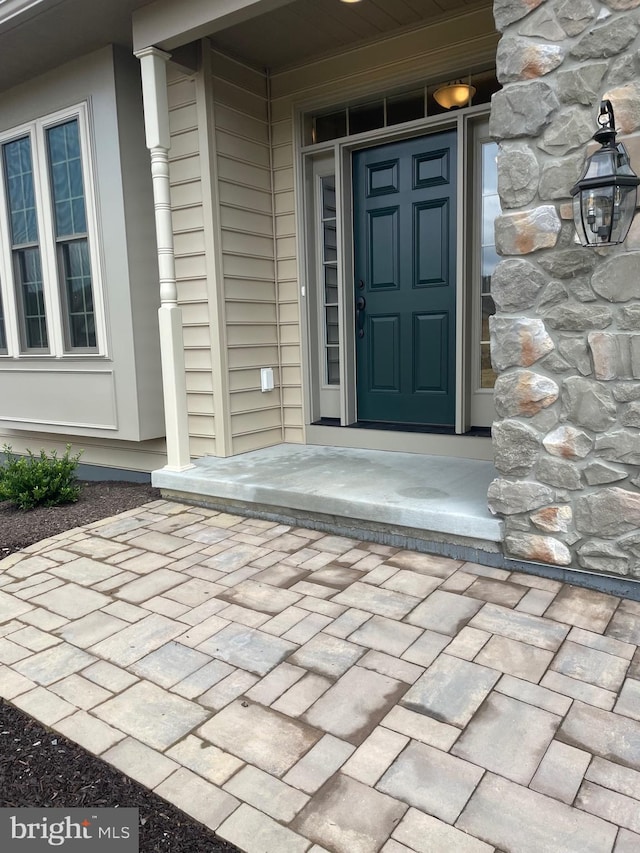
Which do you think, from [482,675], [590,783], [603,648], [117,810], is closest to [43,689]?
[117,810]

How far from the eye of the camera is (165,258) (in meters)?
3.76

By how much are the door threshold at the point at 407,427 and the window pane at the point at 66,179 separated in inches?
88.8

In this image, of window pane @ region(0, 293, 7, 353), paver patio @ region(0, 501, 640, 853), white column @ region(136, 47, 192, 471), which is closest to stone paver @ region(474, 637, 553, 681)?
paver patio @ region(0, 501, 640, 853)

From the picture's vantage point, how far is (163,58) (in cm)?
363

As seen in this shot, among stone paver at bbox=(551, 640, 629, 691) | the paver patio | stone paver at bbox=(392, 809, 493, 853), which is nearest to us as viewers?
stone paver at bbox=(392, 809, 493, 853)

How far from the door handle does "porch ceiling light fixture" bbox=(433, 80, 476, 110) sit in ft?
4.34

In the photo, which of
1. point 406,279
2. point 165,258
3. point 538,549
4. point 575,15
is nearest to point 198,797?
point 538,549

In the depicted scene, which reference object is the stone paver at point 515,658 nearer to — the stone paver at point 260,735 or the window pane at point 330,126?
the stone paver at point 260,735

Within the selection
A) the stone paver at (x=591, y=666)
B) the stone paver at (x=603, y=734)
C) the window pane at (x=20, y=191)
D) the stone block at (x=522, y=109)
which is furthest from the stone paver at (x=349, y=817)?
the window pane at (x=20, y=191)

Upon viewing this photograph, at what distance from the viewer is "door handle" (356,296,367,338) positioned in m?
4.44

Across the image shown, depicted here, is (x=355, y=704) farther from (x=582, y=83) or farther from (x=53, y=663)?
(x=582, y=83)

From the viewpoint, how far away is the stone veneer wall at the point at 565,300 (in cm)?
223

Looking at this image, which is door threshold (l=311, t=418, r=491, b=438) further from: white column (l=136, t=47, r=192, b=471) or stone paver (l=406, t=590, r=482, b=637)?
stone paver (l=406, t=590, r=482, b=637)

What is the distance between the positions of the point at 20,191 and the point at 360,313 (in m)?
2.84
